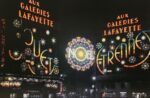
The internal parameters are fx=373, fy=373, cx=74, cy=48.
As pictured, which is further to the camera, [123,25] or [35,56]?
[123,25]

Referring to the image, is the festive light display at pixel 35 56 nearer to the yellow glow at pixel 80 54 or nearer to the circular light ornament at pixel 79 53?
the circular light ornament at pixel 79 53

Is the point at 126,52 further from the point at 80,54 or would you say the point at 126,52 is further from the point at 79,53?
the point at 79,53

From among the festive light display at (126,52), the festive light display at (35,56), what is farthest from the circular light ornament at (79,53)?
the festive light display at (126,52)

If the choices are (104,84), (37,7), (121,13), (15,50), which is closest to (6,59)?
(15,50)

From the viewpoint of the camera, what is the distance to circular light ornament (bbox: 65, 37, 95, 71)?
89188mm

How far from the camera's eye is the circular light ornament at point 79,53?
293ft

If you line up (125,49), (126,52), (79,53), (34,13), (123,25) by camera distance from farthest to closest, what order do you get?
(123,25) < (125,49) < (126,52) < (34,13) < (79,53)

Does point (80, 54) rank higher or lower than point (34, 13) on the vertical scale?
lower

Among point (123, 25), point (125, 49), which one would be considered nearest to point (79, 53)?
point (125, 49)

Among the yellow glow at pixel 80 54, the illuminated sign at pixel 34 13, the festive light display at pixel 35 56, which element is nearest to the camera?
the festive light display at pixel 35 56

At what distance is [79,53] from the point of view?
8900 cm

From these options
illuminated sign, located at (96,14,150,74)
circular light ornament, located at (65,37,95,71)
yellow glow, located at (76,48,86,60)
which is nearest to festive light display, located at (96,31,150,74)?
illuminated sign, located at (96,14,150,74)

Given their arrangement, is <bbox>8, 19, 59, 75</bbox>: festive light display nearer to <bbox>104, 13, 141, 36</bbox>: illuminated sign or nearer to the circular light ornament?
the circular light ornament

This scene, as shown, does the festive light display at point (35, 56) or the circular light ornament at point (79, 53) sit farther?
the circular light ornament at point (79, 53)
